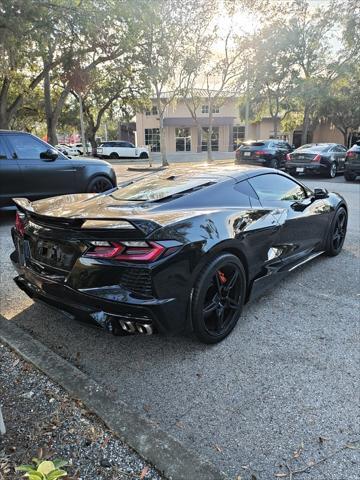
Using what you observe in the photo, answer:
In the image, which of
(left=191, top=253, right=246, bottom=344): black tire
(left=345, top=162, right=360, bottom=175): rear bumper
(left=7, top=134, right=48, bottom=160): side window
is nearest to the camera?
(left=191, top=253, right=246, bottom=344): black tire

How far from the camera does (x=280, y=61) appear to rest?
27156mm

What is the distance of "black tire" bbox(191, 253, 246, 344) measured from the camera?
2986mm

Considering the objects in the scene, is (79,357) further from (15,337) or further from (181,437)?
(181,437)

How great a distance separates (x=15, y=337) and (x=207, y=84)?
83.3 feet

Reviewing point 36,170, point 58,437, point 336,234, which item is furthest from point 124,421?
point 36,170

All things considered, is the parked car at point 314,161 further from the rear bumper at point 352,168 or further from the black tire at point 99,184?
the black tire at point 99,184

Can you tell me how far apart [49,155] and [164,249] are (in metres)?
5.48

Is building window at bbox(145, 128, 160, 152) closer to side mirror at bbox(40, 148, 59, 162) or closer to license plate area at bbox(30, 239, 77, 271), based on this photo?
side mirror at bbox(40, 148, 59, 162)

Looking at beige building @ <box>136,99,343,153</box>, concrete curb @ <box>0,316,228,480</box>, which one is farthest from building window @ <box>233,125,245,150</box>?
concrete curb @ <box>0,316,228,480</box>

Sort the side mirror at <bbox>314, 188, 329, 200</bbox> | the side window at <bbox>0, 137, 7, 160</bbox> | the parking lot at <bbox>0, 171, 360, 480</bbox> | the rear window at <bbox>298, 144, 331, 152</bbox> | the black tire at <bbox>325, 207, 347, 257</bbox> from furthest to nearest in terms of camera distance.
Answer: the rear window at <bbox>298, 144, 331, 152</bbox>
the side window at <bbox>0, 137, 7, 160</bbox>
the black tire at <bbox>325, 207, 347, 257</bbox>
the side mirror at <bbox>314, 188, 329, 200</bbox>
the parking lot at <bbox>0, 171, 360, 480</bbox>

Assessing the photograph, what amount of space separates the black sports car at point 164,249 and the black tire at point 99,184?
4005 mm

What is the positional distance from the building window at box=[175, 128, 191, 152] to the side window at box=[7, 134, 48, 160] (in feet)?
127

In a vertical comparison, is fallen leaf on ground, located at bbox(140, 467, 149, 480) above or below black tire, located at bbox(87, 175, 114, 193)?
below

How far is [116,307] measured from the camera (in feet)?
8.82
